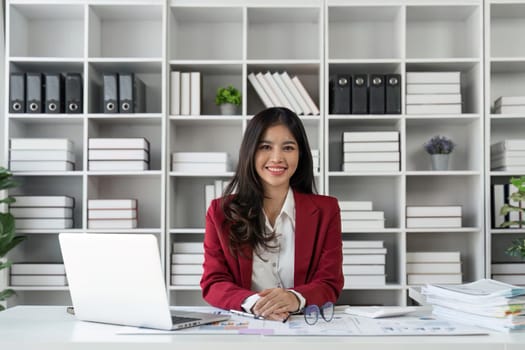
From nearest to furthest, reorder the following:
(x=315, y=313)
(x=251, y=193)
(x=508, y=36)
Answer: (x=315, y=313) → (x=251, y=193) → (x=508, y=36)

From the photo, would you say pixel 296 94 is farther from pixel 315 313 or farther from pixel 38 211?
pixel 315 313

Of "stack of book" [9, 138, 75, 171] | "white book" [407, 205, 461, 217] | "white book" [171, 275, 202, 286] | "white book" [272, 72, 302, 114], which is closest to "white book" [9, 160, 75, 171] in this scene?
"stack of book" [9, 138, 75, 171]

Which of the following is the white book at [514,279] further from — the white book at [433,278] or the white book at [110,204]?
the white book at [110,204]

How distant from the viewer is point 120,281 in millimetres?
1600

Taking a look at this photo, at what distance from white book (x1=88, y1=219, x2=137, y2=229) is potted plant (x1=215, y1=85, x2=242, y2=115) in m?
0.83

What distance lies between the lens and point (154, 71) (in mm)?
4059

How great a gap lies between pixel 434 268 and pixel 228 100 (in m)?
1.50

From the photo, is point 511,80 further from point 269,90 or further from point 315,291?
point 315,291

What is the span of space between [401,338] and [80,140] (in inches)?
119

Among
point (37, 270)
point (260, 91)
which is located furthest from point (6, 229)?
point (260, 91)

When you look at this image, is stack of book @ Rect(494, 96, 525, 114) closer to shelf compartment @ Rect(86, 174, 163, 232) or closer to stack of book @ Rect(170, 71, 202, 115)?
stack of book @ Rect(170, 71, 202, 115)

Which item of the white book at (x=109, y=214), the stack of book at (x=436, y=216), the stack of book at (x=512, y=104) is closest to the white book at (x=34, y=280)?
the white book at (x=109, y=214)

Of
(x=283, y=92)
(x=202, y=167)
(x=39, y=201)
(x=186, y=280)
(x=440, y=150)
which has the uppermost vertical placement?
(x=283, y=92)

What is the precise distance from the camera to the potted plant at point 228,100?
381 cm
